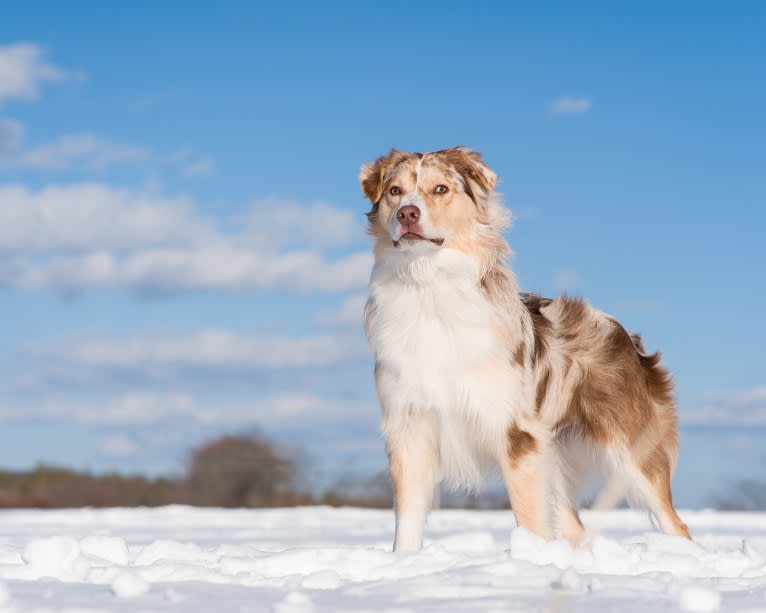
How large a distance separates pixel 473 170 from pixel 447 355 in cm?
123

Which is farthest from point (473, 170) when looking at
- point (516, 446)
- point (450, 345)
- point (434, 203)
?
point (516, 446)

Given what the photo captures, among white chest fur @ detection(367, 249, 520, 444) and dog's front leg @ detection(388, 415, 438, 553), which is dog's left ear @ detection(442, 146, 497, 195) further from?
dog's front leg @ detection(388, 415, 438, 553)

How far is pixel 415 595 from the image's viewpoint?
4016 mm

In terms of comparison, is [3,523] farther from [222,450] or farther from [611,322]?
[611,322]

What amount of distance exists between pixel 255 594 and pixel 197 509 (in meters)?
10.5

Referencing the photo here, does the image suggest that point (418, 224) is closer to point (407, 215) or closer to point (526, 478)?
point (407, 215)

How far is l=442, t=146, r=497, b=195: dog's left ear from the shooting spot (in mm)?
6398

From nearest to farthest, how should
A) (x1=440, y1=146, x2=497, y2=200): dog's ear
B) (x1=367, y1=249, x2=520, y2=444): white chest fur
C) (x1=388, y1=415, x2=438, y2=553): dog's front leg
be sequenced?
(x1=367, y1=249, x2=520, y2=444): white chest fur, (x1=388, y1=415, x2=438, y2=553): dog's front leg, (x1=440, y1=146, x2=497, y2=200): dog's ear

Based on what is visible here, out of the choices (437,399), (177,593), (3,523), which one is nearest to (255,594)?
(177,593)

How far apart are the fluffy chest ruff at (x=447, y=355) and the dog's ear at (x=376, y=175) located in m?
0.49

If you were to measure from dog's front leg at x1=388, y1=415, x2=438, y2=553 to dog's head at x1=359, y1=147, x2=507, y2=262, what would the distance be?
1.11 meters

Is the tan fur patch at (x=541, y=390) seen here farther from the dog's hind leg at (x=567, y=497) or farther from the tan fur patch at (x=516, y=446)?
the dog's hind leg at (x=567, y=497)

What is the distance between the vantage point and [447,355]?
6.12 meters

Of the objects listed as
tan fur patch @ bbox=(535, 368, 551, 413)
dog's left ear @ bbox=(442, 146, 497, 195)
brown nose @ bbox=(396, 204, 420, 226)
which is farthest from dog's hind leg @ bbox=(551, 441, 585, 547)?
brown nose @ bbox=(396, 204, 420, 226)
